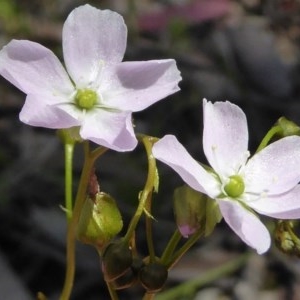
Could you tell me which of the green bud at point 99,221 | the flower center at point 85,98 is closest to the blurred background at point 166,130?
the flower center at point 85,98

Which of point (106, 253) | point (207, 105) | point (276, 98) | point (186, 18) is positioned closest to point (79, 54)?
point (207, 105)

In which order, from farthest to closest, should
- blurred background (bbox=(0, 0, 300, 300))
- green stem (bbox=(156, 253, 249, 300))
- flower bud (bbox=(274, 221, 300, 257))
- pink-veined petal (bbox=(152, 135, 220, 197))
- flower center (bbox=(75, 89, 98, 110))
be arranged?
blurred background (bbox=(0, 0, 300, 300)) < green stem (bbox=(156, 253, 249, 300)) < flower center (bbox=(75, 89, 98, 110)) < flower bud (bbox=(274, 221, 300, 257)) < pink-veined petal (bbox=(152, 135, 220, 197))

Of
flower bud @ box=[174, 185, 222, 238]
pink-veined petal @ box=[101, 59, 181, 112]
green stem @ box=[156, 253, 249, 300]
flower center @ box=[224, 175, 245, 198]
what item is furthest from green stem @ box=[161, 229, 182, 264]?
green stem @ box=[156, 253, 249, 300]

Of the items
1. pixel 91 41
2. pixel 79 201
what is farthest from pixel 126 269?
pixel 91 41

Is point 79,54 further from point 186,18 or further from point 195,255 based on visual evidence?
point 186,18

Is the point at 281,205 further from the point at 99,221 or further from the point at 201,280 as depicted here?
the point at 201,280

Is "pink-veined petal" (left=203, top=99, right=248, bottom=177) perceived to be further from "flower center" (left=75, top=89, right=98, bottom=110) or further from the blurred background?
the blurred background
